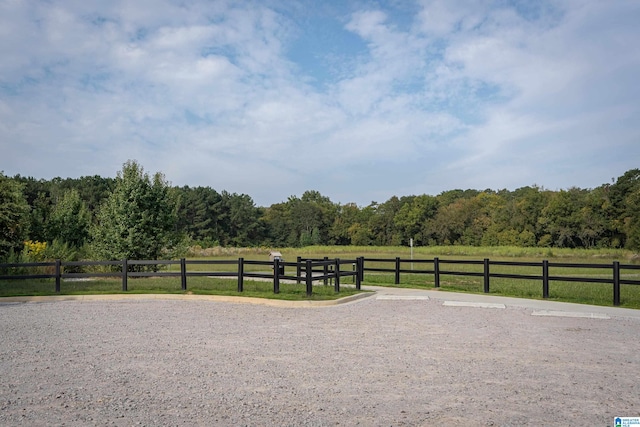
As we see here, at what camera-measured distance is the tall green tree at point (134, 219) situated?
2527 cm

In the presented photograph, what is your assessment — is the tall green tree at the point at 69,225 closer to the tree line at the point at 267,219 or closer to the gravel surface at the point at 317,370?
the tree line at the point at 267,219

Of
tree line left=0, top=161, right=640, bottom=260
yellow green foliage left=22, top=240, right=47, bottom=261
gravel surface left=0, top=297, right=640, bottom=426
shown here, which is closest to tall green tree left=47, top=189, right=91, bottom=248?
tree line left=0, top=161, right=640, bottom=260

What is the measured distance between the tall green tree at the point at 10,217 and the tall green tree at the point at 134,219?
3.37m

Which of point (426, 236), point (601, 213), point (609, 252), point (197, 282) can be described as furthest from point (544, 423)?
point (426, 236)

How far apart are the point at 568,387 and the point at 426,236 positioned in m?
82.0

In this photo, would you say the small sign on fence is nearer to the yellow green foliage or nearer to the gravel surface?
the gravel surface

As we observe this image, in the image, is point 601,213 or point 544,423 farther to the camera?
point 601,213

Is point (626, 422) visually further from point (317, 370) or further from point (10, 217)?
point (10, 217)

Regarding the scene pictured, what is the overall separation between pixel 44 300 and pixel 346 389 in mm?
13300

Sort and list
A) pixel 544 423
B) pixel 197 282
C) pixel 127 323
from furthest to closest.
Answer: pixel 197 282, pixel 127 323, pixel 544 423

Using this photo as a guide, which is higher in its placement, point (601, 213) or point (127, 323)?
point (601, 213)

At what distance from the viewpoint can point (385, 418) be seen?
5.32 meters

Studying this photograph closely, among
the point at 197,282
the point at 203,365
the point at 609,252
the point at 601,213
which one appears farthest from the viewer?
the point at 601,213

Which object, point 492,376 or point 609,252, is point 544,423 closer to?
point 492,376
